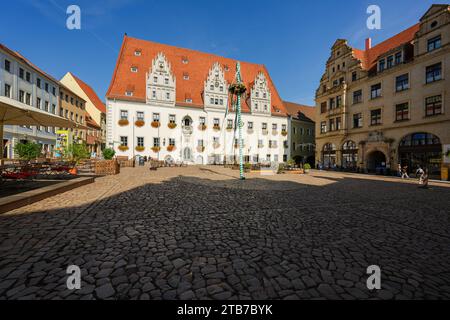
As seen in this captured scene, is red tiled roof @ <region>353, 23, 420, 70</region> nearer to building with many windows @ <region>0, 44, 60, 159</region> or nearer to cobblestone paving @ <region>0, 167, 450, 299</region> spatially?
cobblestone paving @ <region>0, 167, 450, 299</region>

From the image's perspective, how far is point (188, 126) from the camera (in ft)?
114

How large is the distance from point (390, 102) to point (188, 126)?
2756 centimetres

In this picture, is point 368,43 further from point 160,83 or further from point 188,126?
point 160,83

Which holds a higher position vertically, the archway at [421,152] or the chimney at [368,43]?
the chimney at [368,43]

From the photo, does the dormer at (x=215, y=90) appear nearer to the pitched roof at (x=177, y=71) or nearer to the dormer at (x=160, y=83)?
the pitched roof at (x=177, y=71)

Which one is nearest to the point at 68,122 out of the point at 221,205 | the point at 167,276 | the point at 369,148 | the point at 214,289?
the point at 221,205

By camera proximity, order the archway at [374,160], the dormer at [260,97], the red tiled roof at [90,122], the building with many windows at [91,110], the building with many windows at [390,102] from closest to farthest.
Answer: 1. the building with many windows at [390,102]
2. the archway at [374,160]
3. the dormer at [260,97]
4. the red tiled roof at [90,122]
5. the building with many windows at [91,110]

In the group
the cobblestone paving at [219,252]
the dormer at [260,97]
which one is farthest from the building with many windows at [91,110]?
the cobblestone paving at [219,252]

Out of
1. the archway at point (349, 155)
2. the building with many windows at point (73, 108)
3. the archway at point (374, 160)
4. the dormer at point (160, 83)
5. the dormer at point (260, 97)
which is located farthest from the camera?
the dormer at point (260, 97)

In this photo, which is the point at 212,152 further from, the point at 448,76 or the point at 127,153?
the point at 448,76

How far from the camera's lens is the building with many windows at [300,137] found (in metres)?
43.1

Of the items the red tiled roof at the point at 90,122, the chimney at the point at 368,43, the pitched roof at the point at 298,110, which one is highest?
the chimney at the point at 368,43

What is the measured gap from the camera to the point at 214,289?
95.3 inches

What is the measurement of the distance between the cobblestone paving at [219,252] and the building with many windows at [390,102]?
21.1 metres
